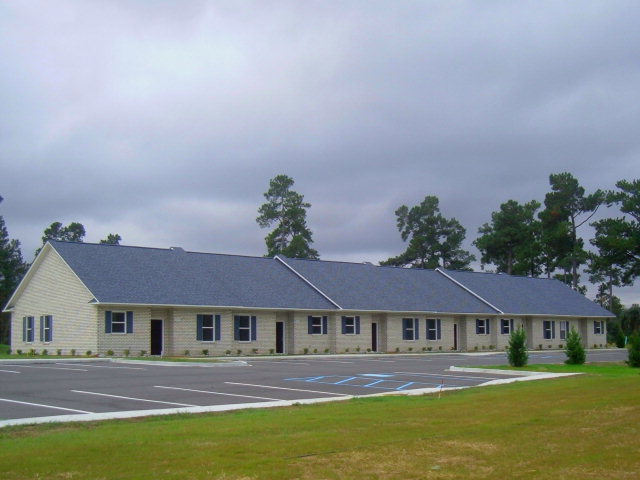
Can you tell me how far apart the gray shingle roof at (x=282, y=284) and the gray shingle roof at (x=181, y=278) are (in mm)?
51

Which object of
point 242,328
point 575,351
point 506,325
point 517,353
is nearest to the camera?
point 517,353

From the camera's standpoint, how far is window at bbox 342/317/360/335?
47688mm

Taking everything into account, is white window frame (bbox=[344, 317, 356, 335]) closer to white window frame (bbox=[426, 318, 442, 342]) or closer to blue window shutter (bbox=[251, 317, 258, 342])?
blue window shutter (bbox=[251, 317, 258, 342])

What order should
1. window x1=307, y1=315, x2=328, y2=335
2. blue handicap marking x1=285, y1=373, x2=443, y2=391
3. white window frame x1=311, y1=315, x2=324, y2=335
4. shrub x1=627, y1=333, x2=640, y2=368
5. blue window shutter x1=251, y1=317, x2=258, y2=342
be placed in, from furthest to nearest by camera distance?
1. white window frame x1=311, y1=315, x2=324, y2=335
2. window x1=307, y1=315, x2=328, y2=335
3. blue window shutter x1=251, y1=317, x2=258, y2=342
4. shrub x1=627, y1=333, x2=640, y2=368
5. blue handicap marking x1=285, y1=373, x2=443, y2=391

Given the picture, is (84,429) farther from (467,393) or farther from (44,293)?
(44,293)

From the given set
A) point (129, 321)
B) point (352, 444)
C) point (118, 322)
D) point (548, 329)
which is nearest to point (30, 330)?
point (118, 322)

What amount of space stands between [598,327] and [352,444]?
6042cm

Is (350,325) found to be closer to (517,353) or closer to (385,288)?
(385,288)

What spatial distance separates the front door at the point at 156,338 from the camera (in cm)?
3994

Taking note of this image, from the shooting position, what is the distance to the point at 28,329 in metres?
43.5

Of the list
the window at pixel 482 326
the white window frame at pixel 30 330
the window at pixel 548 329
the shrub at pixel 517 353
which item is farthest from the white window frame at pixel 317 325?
the window at pixel 548 329

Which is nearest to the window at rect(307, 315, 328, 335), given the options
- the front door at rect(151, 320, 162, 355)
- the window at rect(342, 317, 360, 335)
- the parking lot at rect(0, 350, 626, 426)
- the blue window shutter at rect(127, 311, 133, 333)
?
the window at rect(342, 317, 360, 335)

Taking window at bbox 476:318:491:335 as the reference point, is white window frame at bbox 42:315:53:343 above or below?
above

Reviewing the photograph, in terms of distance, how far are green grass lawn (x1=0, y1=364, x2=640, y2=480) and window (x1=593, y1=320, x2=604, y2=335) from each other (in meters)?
52.7
